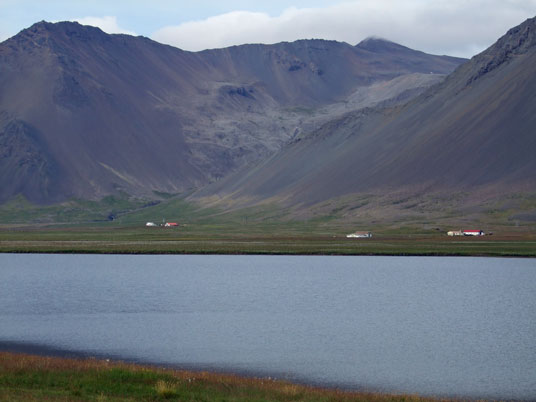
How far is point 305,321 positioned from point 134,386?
2303cm

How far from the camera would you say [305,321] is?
1933 inches

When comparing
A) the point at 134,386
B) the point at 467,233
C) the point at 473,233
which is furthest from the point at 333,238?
the point at 134,386

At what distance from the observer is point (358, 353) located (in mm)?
39250

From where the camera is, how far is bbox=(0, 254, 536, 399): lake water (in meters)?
35.8

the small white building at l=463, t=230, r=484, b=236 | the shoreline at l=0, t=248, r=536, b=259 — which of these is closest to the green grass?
the shoreline at l=0, t=248, r=536, b=259

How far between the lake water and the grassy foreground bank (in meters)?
4.85

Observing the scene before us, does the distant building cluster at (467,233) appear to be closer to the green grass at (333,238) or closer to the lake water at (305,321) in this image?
the green grass at (333,238)

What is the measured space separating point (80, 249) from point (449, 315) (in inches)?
2941

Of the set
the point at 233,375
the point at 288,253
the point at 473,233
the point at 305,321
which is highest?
the point at 233,375

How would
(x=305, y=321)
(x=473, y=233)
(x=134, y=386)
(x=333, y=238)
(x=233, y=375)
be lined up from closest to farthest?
(x=134, y=386) < (x=233, y=375) < (x=305, y=321) < (x=333, y=238) < (x=473, y=233)

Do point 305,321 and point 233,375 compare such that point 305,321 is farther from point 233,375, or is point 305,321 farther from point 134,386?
point 134,386

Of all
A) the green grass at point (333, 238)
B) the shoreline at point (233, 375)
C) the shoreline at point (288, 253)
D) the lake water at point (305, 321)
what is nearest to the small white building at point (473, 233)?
the green grass at point (333, 238)

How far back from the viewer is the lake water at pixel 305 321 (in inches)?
1409

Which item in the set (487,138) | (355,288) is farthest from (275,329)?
(487,138)
